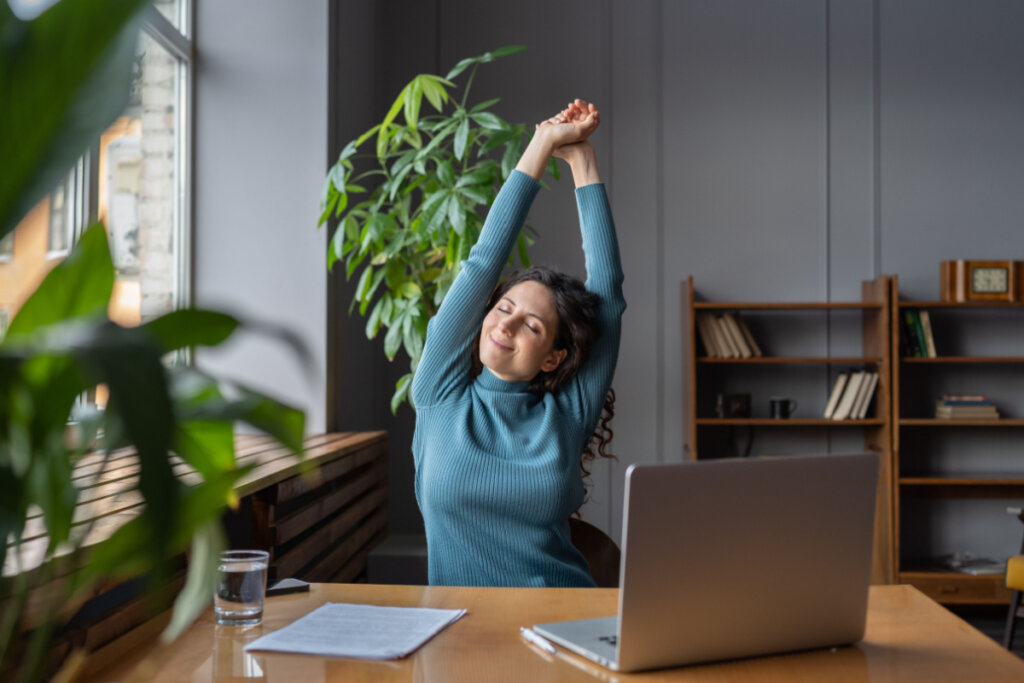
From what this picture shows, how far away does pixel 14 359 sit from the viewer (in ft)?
1.16

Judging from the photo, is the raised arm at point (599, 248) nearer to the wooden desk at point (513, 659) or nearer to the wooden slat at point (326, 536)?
the wooden desk at point (513, 659)

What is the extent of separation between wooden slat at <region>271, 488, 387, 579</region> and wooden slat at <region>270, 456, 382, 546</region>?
1.4 inches

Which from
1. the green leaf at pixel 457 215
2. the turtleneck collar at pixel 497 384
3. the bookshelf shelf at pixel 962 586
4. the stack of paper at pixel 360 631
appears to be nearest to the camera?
the stack of paper at pixel 360 631

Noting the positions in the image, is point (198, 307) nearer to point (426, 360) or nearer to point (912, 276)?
point (426, 360)

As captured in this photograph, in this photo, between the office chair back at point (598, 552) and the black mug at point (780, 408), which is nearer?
the office chair back at point (598, 552)

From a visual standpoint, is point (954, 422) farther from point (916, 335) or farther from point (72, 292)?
point (72, 292)

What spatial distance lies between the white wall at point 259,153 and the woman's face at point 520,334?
1.87 meters

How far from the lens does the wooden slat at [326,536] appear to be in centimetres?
256

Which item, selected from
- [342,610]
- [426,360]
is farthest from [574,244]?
[342,610]

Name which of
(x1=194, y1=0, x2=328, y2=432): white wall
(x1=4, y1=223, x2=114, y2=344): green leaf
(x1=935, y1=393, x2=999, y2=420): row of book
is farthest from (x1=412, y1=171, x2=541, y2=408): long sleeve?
(x1=935, y1=393, x2=999, y2=420): row of book

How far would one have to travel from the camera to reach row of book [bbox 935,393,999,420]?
4496mm

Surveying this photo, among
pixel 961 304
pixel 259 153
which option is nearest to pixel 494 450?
pixel 259 153

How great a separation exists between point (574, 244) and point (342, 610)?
11.9 ft

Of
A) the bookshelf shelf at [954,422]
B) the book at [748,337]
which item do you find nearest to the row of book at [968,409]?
the bookshelf shelf at [954,422]
